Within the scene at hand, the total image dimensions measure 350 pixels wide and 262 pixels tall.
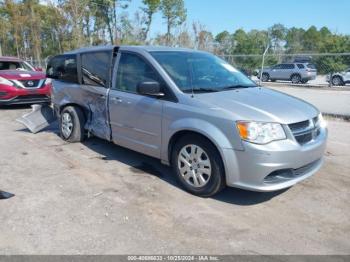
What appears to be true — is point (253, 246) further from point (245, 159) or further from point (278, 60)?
point (278, 60)

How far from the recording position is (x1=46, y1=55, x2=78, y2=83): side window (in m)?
6.44

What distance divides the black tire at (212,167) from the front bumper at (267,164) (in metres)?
0.11

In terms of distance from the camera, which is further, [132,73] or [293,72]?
[293,72]

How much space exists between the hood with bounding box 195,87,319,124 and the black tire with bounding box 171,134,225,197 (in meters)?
0.44

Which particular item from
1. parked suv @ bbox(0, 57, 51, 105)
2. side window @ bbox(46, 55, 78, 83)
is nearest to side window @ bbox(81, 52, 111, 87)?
side window @ bbox(46, 55, 78, 83)

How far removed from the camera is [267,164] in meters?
3.80

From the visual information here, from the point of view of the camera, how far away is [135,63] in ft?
16.9

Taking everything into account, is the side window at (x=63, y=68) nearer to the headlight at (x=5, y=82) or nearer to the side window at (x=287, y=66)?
the headlight at (x=5, y=82)

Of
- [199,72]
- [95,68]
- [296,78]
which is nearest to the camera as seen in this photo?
[199,72]

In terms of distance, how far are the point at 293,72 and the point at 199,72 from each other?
84.0ft

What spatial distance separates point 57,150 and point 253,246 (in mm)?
4120

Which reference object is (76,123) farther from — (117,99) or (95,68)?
(117,99)

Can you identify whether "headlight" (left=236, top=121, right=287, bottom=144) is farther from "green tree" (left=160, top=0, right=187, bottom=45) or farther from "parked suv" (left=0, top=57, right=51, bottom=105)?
"green tree" (left=160, top=0, right=187, bottom=45)

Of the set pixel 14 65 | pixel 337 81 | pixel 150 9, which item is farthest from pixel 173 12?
pixel 14 65
